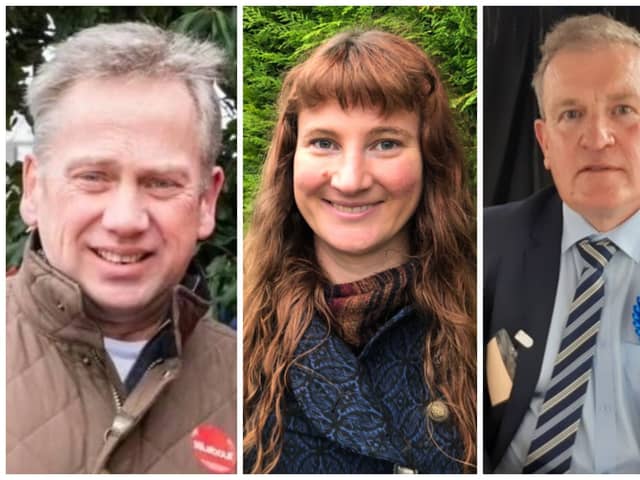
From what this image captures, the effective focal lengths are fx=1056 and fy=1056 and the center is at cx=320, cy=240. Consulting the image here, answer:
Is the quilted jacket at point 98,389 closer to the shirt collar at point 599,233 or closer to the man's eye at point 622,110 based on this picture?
the shirt collar at point 599,233

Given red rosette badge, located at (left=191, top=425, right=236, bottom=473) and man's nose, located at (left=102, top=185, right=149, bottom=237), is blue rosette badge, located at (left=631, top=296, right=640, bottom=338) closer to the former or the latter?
red rosette badge, located at (left=191, top=425, right=236, bottom=473)

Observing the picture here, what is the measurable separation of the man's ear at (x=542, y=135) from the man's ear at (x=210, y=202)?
138 centimetres

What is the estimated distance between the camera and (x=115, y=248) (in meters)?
4.37

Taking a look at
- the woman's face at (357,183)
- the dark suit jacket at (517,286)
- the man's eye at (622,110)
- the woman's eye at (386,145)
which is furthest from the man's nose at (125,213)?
the man's eye at (622,110)

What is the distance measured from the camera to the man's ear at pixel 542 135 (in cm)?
460

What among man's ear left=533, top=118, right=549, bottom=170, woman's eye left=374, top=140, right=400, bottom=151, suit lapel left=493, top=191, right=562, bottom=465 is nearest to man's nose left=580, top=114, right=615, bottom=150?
man's ear left=533, top=118, right=549, bottom=170

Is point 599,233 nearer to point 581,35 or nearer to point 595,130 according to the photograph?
point 595,130

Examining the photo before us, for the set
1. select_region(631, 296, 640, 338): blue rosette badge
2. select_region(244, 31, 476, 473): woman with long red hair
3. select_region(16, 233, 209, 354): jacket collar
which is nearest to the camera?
select_region(16, 233, 209, 354): jacket collar

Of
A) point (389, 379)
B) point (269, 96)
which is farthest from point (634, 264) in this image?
point (269, 96)

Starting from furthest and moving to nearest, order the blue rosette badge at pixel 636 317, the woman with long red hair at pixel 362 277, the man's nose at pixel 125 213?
the blue rosette badge at pixel 636 317 < the woman with long red hair at pixel 362 277 < the man's nose at pixel 125 213

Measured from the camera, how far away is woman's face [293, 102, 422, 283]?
4441 millimetres

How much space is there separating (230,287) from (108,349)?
1.91 ft

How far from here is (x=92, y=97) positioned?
4379mm

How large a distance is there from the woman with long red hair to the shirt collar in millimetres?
421
